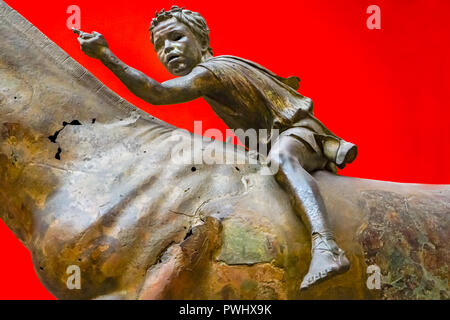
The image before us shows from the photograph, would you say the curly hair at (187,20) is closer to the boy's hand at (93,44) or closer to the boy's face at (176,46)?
the boy's face at (176,46)

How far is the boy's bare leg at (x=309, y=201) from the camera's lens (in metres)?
2.56

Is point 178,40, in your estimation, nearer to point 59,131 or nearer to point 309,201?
Answer: point 59,131

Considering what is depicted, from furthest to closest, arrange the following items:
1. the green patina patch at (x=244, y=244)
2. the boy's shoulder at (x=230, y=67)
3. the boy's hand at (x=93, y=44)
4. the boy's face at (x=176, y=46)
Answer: the boy's face at (x=176, y=46), the boy's shoulder at (x=230, y=67), the boy's hand at (x=93, y=44), the green patina patch at (x=244, y=244)

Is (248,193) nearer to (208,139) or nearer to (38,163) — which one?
(208,139)

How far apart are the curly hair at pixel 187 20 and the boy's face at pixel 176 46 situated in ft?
0.06

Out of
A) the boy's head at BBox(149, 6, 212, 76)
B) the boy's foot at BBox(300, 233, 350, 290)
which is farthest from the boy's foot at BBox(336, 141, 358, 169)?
the boy's head at BBox(149, 6, 212, 76)

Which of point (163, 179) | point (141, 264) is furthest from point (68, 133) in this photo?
point (141, 264)

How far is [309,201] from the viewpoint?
9.12ft

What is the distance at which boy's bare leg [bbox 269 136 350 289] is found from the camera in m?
2.56

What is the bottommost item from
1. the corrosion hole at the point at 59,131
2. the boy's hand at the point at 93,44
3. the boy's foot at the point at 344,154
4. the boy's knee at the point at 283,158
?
the boy's foot at the point at 344,154

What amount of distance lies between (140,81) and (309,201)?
0.85 meters

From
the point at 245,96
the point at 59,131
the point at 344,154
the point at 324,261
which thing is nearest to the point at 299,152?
the point at 344,154

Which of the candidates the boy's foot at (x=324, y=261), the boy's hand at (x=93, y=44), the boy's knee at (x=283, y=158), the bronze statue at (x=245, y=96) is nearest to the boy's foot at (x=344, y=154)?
the bronze statue at (x=245, y=96)

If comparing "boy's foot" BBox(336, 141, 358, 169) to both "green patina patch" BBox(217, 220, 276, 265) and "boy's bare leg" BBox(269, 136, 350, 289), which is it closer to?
"boy's bare leg" BBox(269, 136, 350, 289)
